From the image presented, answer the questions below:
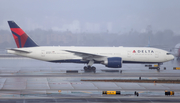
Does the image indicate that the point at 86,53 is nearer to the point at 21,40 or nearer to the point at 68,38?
the point at 21,40

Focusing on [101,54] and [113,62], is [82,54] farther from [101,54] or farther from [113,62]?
[113,62]

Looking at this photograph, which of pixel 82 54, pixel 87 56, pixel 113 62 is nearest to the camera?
pixel 113 62

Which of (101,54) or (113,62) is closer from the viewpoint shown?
(113,62)

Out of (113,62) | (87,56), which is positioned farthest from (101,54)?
(113,62)

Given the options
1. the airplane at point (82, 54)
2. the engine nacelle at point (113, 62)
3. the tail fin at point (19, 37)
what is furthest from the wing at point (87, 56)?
the tail fin at point (19, 37)

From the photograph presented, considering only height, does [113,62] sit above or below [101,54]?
below

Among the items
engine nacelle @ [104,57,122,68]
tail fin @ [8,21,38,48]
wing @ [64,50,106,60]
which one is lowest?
engine nacelle @ [104,57,122,68]

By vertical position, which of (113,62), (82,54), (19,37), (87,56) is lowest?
(113,62)

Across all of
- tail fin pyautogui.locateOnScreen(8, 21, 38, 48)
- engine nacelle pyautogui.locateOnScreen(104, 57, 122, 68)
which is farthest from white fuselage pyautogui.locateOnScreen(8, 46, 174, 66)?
engine nacelle pyautogui.locateOnScreen(104, 57, 122, 68)

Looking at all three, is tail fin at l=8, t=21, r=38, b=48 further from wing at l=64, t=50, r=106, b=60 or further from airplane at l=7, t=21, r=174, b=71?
wing at l=64, t=50, r=106, b=60

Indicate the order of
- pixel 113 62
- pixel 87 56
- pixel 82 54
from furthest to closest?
pixel 87 56
pixel 82 54
pixel 113 62

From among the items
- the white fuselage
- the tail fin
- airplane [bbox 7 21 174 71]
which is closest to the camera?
airplane [bbox 7 21 174 71]

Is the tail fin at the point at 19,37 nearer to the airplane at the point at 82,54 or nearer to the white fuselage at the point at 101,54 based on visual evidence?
the airplane at the point at 82,54

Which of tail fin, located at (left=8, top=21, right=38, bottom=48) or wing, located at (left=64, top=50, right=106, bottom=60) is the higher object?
tail fin, located at (left=8, top=21, right=38, bottom=48)
